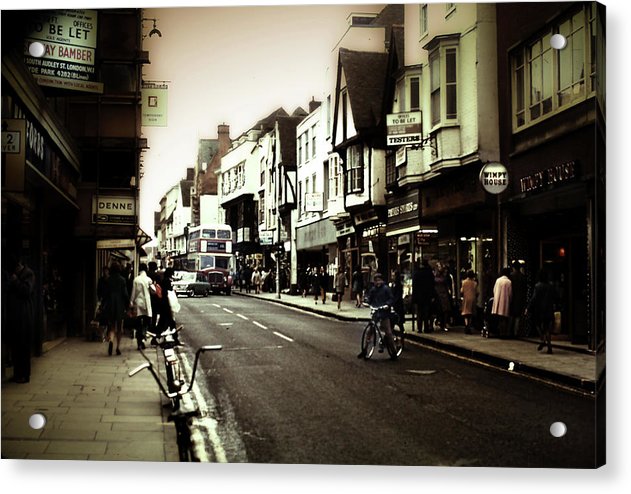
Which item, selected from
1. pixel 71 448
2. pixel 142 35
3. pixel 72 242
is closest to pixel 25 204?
pixel 72 242

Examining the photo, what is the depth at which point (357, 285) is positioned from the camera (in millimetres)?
6797

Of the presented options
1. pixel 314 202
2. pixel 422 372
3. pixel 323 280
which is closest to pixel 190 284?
pixel 323 280

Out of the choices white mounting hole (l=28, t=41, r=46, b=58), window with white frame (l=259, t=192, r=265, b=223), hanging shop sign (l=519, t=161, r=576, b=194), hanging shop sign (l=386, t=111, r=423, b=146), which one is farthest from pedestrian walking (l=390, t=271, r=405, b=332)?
white mounting hole (l=28, t=41, r=46, b=58)

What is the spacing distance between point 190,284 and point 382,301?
5.68 feet

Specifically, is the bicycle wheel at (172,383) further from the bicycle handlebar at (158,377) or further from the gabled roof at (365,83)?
the gabled roof at (365,83)

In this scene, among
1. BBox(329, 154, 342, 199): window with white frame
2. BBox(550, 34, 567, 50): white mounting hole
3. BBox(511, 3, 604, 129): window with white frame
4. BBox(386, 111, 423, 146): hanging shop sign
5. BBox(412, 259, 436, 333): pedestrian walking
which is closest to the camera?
BBox(511, 3, 604, 129): window with white frame

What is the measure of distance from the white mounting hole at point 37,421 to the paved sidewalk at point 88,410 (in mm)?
29

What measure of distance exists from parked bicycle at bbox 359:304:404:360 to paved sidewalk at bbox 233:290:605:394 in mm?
86

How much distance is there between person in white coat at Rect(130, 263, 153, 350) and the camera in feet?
20.7

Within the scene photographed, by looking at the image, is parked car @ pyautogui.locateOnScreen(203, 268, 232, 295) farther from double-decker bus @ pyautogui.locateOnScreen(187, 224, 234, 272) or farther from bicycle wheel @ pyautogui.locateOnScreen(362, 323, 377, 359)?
bicycle wheel @ pyautogui.locateOnScreen(362, 323, 377, 359)

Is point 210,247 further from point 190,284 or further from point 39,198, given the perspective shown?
point 39,198

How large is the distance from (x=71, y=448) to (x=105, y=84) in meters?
3.05

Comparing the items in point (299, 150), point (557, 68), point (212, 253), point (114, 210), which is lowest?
point (212, 253)

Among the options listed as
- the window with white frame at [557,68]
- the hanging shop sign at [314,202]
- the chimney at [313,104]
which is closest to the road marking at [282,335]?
the hanging shop sign at [314,202]
